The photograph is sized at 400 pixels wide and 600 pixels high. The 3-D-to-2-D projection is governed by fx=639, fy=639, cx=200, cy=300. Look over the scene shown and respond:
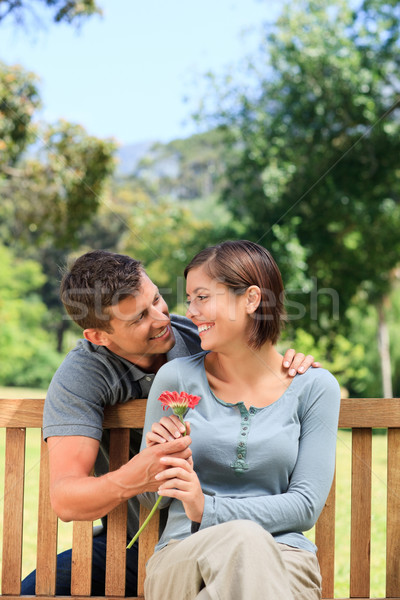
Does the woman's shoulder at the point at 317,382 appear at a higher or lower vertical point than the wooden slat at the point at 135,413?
higher

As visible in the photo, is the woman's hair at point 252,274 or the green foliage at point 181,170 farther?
the green foliage at point 181,170

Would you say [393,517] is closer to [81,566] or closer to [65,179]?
[81,566]

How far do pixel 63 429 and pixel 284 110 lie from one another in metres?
12.8

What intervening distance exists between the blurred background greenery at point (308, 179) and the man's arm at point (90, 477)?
28.5ft

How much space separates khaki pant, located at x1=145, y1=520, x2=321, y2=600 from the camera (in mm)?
1507

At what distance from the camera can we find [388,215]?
1346 cm

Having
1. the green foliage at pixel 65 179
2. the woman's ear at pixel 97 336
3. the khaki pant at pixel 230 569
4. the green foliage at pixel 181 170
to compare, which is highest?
the green foliage at pixel 181 170

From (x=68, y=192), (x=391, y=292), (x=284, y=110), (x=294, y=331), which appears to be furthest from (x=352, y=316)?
(x=68, y=192)

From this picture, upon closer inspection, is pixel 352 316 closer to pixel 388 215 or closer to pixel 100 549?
pixel 388 215

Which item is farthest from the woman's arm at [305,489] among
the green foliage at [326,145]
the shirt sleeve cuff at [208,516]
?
the green foliage at [326,145]

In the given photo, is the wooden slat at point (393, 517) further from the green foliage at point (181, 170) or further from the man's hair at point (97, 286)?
the green foliage at point (181, 170)

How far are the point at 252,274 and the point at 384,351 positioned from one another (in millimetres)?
13581

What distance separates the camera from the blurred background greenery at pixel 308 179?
1174 centimetres

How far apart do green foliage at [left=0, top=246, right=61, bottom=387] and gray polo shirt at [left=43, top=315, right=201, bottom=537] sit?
58.5 ft
